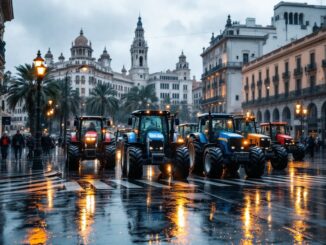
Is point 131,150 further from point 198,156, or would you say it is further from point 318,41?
point 318,41

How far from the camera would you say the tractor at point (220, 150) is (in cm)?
1961

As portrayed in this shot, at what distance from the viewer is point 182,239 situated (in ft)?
25.6

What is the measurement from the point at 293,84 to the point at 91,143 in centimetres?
4119

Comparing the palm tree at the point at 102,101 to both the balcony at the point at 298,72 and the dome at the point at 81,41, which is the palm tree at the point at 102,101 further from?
the dome at the point at 81,41

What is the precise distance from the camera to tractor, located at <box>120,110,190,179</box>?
1897cm

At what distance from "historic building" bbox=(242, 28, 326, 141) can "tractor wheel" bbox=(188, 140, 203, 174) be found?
30.1 m

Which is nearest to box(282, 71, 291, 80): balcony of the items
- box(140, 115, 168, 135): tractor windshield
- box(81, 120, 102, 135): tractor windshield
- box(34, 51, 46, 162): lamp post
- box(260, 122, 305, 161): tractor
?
box(260, 122, 305, 161): tractor

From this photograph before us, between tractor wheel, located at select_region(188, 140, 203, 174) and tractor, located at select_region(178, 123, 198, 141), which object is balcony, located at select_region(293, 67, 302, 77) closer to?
tractor, located at select_region(178, 123, 198, 141)

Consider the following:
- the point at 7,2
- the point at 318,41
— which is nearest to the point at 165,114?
the point at 7,2

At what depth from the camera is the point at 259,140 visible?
78.9 feet

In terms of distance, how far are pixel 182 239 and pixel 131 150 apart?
11012mm

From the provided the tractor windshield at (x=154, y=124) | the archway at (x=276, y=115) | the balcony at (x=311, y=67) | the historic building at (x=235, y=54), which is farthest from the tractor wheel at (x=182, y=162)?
the historic building at (x=235, y=54)

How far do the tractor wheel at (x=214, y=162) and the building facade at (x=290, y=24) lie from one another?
64649 millimetres

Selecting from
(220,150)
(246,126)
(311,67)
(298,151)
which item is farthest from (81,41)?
(220,150)
